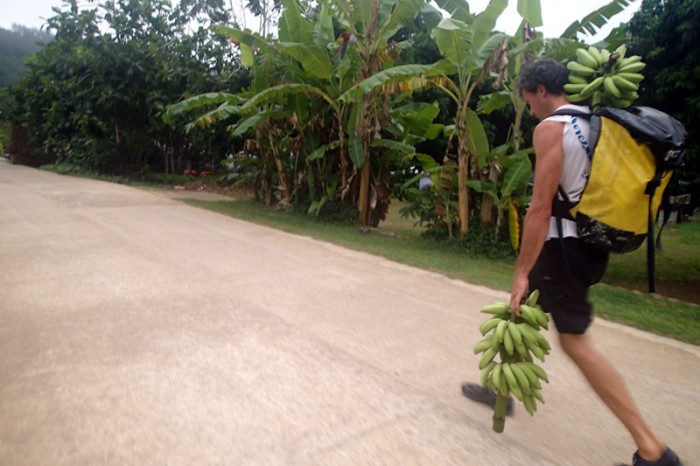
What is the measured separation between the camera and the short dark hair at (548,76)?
2545mm

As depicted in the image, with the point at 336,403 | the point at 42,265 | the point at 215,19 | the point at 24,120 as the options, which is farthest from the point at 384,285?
the point at 24,120

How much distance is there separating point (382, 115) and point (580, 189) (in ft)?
24.2

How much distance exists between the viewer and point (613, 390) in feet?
7.86

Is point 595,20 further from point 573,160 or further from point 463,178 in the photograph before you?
point 573,160

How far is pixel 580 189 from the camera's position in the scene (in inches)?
95.0

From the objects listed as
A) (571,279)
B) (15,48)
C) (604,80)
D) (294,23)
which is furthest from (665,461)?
(15,48)

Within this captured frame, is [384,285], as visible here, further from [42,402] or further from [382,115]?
[382,115]

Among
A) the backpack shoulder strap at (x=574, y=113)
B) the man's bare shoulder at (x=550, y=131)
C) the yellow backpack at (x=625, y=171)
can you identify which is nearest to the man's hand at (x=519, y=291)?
the yellow backpack at (x=625, y=171)

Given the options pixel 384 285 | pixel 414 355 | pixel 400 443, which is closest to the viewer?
pixel 400 443

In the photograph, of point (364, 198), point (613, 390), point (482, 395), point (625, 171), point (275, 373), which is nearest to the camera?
point (625, 171)

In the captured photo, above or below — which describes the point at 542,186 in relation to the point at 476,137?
below

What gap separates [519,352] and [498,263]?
543cm

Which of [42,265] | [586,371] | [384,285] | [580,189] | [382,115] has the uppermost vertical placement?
[382,115]

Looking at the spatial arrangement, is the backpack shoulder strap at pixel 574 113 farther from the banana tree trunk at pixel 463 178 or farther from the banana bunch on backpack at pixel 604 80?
the banana tree trunk at pixel 463 178
